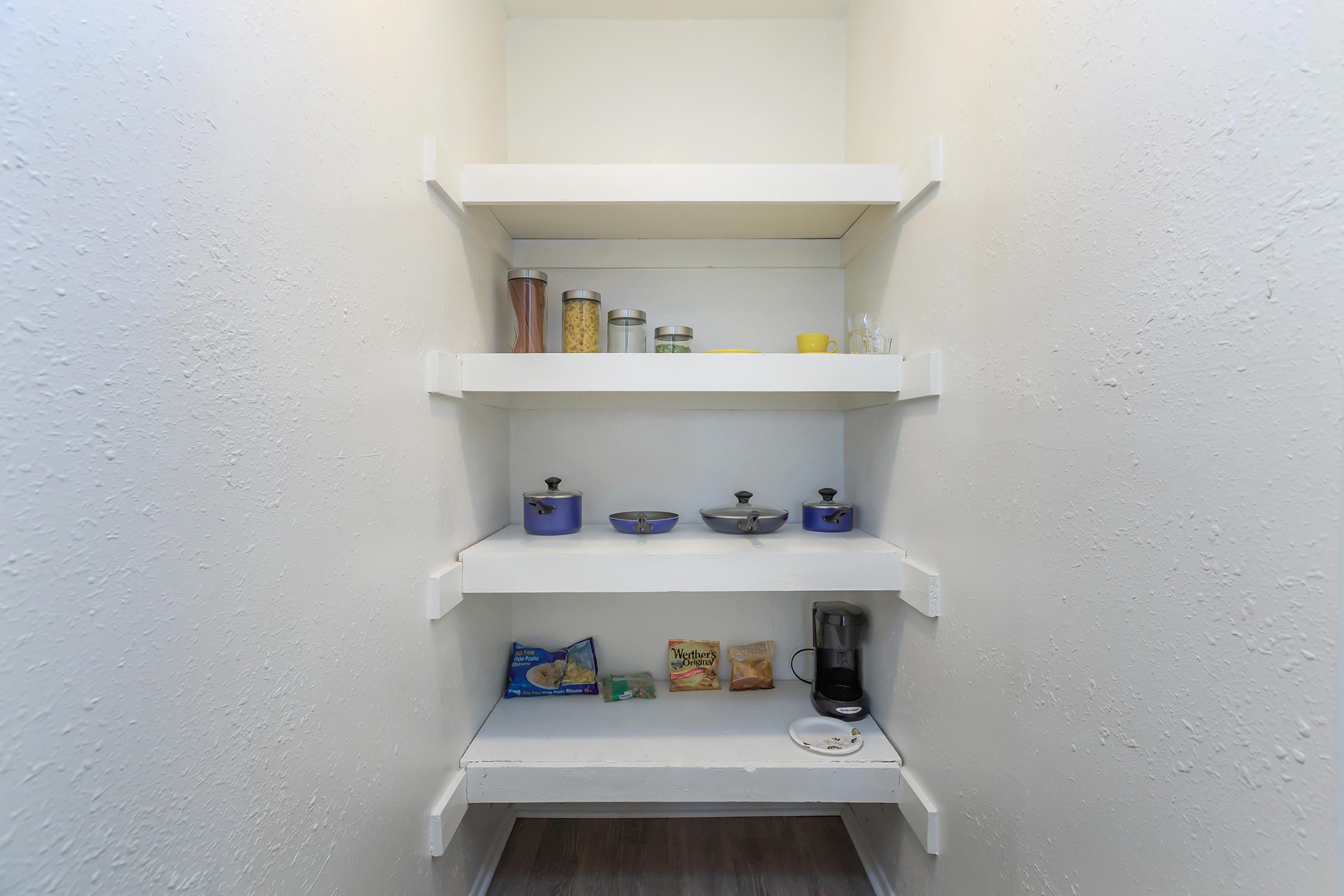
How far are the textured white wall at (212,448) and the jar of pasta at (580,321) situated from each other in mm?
419

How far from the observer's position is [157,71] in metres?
0.53

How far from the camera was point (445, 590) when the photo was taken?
118cm

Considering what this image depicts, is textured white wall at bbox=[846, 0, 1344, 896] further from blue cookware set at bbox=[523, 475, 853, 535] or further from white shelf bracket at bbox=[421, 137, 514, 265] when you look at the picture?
white shelf bracket at bbox=[421, 137, 514, 265]

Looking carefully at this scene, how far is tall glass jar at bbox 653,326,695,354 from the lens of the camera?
4.83ft

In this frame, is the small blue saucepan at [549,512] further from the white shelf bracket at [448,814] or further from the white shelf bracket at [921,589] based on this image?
the white shelf bracket at [921,589]

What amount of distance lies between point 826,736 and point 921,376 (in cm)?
86

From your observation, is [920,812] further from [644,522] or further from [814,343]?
[814,343]

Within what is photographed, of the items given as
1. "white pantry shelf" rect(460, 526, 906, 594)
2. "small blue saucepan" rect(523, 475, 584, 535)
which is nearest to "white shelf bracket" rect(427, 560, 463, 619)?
"white pantry shelf" rect(460, 526, 906, 594)

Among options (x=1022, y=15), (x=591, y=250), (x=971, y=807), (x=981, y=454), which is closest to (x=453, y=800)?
(x=971, y=807)

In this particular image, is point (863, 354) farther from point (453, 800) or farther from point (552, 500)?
point (453, 800)

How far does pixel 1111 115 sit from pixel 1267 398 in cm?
37

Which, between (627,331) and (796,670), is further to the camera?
(796,670)

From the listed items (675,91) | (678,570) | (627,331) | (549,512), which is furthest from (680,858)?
(675,91)

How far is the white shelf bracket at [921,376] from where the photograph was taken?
44.5 inches
